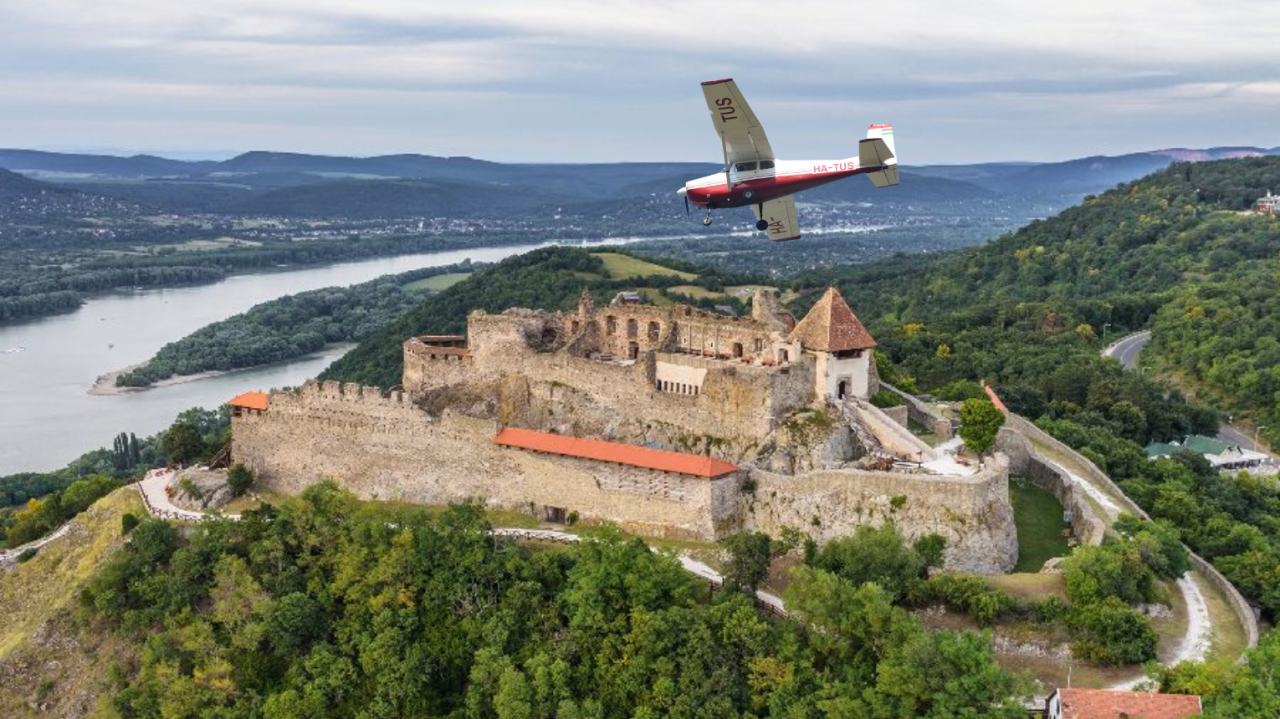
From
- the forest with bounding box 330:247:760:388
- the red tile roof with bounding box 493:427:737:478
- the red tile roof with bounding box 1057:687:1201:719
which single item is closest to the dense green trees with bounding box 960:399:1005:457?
the red tile roof with bounding box 493:427:737:478

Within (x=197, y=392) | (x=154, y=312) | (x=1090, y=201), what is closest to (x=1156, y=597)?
(x=197, y=392)

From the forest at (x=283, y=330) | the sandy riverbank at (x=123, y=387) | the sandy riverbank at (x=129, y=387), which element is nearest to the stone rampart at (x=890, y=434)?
the sandy riverbank at (x=129, y=387)

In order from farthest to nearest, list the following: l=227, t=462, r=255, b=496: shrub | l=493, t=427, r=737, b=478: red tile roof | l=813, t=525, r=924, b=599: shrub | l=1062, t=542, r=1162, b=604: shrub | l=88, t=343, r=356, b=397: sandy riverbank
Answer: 1. l=88, t=343, r=356, b=397: sandy riverbank
2. l=227, t=462, r=255, b=496: shrub
3. l=493, t=427, r=737, b=478: red tile roof
4. l=813, t=525, r=924, b=599: shrub
5. l=1062, t=542, r=1162, b=604: shrub

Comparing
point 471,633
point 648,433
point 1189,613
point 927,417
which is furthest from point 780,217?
point 1189,613

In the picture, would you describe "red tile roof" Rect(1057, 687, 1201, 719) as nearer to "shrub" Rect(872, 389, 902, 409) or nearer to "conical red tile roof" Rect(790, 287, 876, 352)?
"conical red tile roof" Rect(790, 287, 876, 352)

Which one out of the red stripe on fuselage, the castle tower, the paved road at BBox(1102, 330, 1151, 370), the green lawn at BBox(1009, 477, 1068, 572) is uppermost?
the red stripe on fuselage

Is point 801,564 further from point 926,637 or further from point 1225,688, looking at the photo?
point 1225,688

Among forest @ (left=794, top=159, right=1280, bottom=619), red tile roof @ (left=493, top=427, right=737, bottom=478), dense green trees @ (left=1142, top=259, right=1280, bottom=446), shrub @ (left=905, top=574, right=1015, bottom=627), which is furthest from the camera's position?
dense green trees @ (left=1142, top=259, right=1280, bottom=446)
